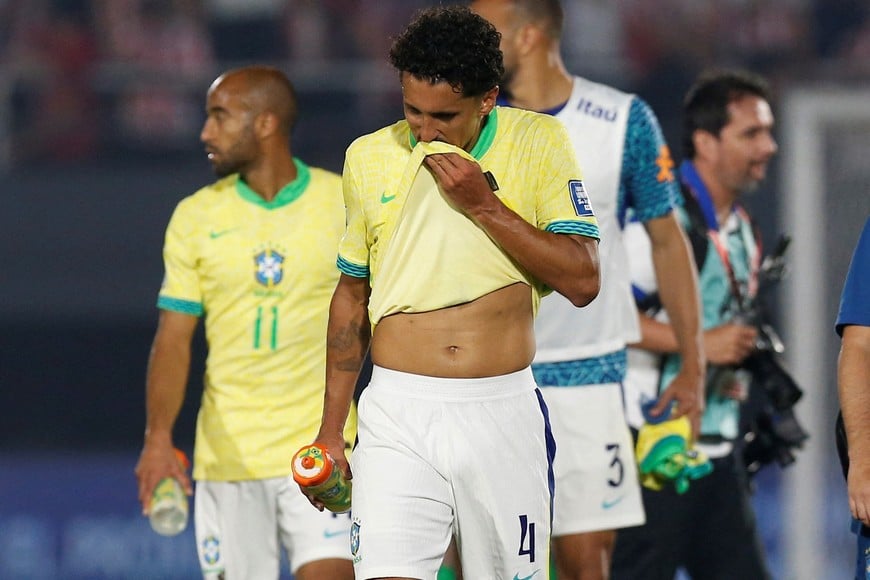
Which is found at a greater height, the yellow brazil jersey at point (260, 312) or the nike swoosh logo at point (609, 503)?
the yellow brazil jersey at point (260, 312)

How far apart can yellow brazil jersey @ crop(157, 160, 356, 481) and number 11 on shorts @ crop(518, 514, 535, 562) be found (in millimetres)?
1210

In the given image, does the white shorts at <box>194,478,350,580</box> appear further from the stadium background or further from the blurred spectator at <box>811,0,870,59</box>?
the blurred spectator at <box>811,0,870,59</box>

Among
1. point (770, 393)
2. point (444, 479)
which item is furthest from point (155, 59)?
point (444, 479)

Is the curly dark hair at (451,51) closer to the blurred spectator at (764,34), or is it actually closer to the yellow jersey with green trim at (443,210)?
the yellow jersey with green trim at (443,210)

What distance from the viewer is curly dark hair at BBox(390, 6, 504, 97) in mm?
4031

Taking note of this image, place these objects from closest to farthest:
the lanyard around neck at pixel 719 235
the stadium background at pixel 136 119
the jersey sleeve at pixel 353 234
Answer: the jersey sleeve at pixel 353 234, the lanyard around neck at pixel 719 235, the stadium background at pixel 136 119

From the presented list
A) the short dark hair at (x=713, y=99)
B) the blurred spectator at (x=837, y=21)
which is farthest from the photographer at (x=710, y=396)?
the blurred spectator at (x=837, y=21)

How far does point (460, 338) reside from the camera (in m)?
A: 4.17

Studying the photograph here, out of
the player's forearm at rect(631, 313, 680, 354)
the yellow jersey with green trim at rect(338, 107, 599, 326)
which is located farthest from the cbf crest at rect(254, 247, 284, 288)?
the player's forearm at rect(631, 313, 680, 354)

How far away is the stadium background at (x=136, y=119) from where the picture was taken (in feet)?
41.3

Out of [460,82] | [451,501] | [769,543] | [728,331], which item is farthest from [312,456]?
[769,543]

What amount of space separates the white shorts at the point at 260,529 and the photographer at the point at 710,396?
129 cm

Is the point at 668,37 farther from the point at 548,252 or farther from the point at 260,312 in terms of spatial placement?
the point at 548,252

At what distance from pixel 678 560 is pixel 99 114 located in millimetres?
8113
